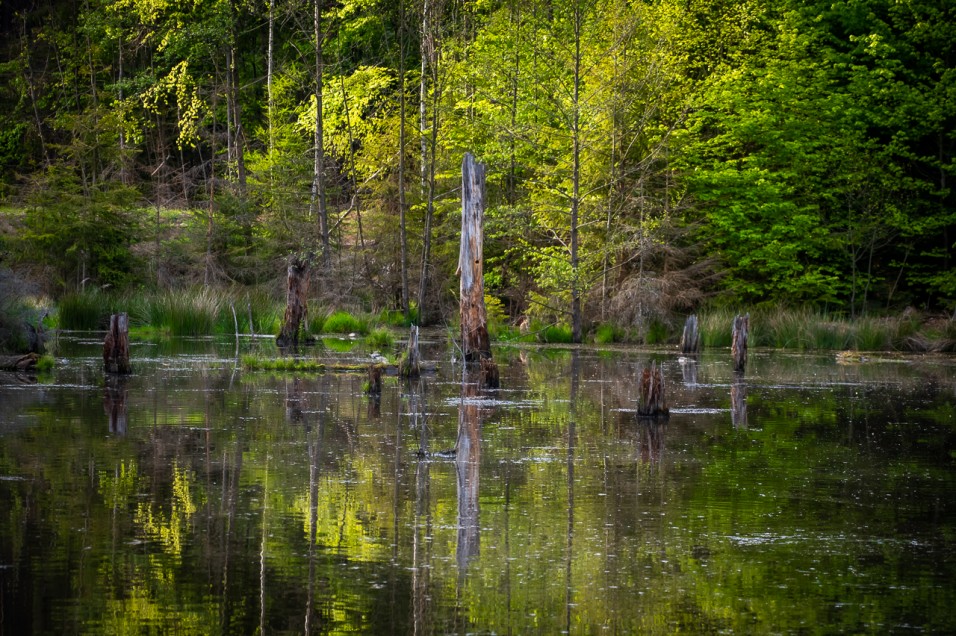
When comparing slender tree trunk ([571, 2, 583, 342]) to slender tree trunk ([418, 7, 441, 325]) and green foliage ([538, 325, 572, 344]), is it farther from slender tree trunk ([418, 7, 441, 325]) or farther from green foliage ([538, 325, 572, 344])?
slender tree trunk ([418, 7, 441, 325])

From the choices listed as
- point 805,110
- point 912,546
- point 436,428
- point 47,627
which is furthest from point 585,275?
point 47,627

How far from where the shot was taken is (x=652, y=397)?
14.2 meters

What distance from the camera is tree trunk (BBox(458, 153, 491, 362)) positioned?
838 inches

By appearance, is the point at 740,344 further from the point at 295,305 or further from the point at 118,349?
the point at 118,349

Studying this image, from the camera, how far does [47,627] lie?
567cm

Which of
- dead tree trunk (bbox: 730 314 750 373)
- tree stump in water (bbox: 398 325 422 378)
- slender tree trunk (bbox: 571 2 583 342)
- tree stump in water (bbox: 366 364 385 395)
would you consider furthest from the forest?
tree stump in water (bbox: 366 364 385 395)

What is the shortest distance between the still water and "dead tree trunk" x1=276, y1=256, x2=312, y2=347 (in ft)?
32.3

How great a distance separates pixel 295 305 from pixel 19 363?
8.42 m

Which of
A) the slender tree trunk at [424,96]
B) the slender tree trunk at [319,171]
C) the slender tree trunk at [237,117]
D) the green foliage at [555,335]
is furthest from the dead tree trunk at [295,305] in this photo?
the slender tree trunk at [237,117]

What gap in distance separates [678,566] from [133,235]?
34.2 meters

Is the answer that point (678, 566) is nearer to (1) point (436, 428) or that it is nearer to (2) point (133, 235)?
(1) point (436, 428)

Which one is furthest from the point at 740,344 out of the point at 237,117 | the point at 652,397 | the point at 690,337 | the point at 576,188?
the point at 237,117

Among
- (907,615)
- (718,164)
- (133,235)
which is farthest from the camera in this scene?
(133,235)

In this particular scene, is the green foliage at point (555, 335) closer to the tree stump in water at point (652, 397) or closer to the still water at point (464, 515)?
the still water at point (464, 515)
